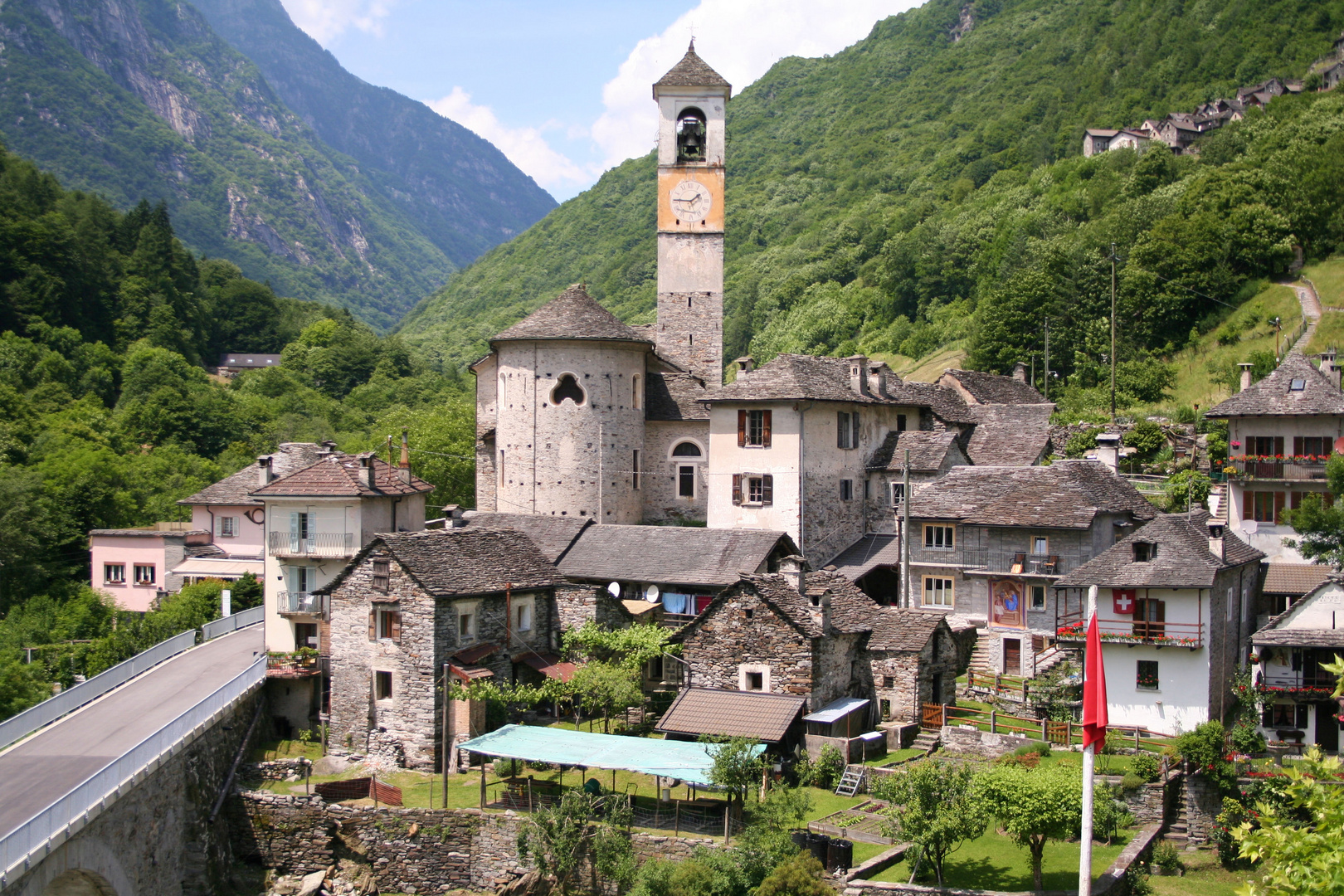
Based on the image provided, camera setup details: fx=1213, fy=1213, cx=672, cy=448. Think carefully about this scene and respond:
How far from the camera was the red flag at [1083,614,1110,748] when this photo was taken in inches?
854

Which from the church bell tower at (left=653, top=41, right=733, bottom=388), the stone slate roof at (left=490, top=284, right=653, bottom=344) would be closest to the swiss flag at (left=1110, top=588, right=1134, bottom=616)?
the stone slate roof at (left=490, top=284, right=653, bottom=344)

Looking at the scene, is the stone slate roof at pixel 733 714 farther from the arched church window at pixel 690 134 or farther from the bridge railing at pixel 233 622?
the arched church window at pixel 690 134

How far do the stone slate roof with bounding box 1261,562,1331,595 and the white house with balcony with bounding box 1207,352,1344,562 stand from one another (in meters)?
1.07

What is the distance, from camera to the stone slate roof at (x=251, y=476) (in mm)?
55062

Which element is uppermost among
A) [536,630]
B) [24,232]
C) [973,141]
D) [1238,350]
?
[973,141]

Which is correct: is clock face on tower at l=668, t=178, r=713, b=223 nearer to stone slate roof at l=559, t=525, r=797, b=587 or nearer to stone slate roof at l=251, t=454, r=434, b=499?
stone slate roof at l=559, t=525, r=797, b=587

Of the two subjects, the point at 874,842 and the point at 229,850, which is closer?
the point at 874,842

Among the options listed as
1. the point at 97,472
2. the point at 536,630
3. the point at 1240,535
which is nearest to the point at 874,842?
the point at 536,630

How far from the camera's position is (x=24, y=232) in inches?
3932

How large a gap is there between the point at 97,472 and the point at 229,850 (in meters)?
41.9

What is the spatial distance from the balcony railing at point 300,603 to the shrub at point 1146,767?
84.3 feet

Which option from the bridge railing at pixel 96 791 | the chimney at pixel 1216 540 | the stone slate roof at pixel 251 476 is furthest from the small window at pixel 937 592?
the stone slate roof at pixel 251 476

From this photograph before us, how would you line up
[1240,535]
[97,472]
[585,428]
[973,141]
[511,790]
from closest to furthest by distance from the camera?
[511,790], [1240,535], [585,428], [97,472], [973,141]

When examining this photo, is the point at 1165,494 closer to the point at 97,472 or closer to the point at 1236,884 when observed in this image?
the point at 1236,884
